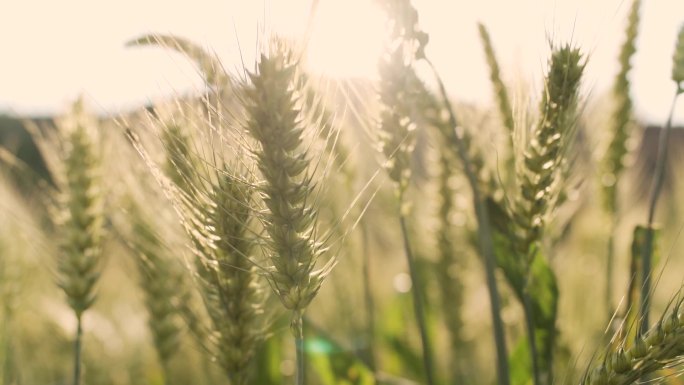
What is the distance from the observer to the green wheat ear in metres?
1.22

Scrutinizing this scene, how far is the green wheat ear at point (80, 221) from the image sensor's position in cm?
122

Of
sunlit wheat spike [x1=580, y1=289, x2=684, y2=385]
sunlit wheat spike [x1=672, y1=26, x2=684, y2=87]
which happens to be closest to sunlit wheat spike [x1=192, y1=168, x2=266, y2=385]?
sunlit wheat spike [x1=580, y1=289, x2=684, y2=385]

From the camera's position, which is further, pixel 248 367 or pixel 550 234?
pixel 550 234

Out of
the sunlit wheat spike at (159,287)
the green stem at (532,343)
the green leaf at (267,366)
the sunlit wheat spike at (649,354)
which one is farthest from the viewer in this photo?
the green leaf at (267,366)

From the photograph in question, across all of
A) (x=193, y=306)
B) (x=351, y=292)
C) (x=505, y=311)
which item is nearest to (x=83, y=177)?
(x=193, y=306)

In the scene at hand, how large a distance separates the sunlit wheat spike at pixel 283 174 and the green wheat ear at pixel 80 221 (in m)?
0.54

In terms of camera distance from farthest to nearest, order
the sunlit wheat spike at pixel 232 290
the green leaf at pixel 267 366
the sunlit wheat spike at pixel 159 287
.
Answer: the green leaf at pixel 267 366 → the sunlit wheat spike at pixel 159 287 → the sunlit wheat spike at pixel 232 290

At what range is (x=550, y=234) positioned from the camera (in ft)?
4.41

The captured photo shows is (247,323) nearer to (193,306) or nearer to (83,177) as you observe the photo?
(193,306)

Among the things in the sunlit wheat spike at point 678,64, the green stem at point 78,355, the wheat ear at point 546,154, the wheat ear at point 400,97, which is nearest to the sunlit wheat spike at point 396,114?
the wheat ear at point 400,97

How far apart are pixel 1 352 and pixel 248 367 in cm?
63

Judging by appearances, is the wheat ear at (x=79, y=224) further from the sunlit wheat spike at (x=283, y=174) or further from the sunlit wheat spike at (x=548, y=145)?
the sunlit wheat spike at (x=548, y=145)

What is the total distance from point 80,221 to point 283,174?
1.99 ft

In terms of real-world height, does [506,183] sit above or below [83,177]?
below
